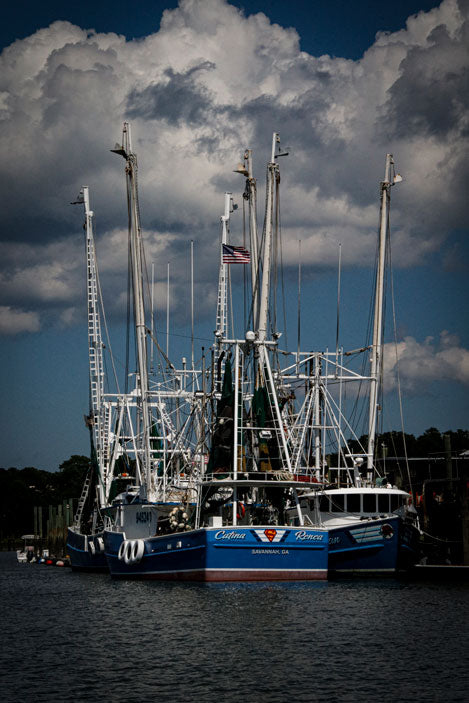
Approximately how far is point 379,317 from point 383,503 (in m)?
14.3

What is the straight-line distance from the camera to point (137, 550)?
61406mm

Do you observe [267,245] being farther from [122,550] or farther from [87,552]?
[87,552]

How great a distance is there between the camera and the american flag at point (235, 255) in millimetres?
61909

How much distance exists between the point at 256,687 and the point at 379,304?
1781 inches

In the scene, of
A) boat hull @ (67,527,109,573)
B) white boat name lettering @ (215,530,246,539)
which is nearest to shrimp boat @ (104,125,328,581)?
white boat name lettering @ (215,530,246,539)

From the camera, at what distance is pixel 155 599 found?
51.8 metres

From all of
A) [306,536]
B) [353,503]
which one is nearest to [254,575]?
[306,536]

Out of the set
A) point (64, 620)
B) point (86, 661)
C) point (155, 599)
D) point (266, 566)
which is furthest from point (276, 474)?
point (86, 661)

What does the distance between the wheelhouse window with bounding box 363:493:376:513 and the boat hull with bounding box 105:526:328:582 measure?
9093mm

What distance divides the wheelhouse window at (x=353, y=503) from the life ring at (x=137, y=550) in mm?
12175

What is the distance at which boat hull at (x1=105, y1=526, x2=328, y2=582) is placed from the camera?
5291 cm

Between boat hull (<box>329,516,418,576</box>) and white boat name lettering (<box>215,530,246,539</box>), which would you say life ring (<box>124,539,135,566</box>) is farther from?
boat hull (<box>329,516,418,576</box>)

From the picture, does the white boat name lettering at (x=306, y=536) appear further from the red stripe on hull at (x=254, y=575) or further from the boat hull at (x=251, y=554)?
the red stripe on hull at (x=254, y=575)

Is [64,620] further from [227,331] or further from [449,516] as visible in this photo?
[227,331]
